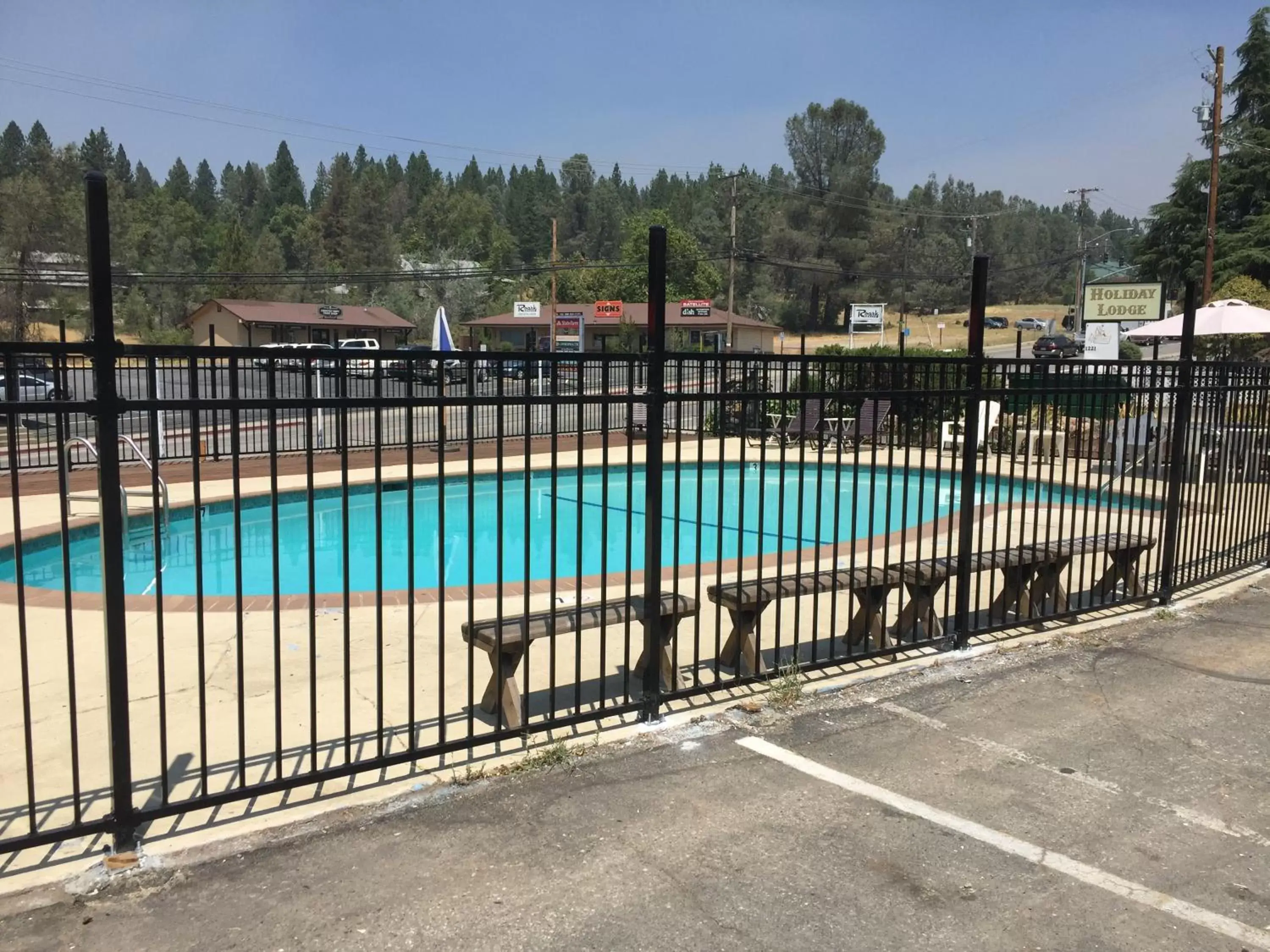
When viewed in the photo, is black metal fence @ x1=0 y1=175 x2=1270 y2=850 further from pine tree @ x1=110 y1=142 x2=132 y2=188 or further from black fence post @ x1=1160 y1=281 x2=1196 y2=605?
pine tree @ x1=110 y1=142 x2=132 y2=188

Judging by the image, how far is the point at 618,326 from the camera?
62.9 meters

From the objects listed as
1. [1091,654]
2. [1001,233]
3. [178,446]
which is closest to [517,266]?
[1001,233]

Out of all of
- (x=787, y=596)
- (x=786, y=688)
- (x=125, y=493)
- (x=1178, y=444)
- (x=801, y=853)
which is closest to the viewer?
(x=801, y=853)

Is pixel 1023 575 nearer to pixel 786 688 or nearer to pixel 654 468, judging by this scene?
pixel 786 688

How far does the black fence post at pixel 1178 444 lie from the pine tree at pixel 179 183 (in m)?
122

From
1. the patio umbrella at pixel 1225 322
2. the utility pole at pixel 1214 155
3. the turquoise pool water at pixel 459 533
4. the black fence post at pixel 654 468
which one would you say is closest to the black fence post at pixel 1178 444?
the turquoise pool water at pixel 459 533

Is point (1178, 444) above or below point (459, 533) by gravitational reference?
above

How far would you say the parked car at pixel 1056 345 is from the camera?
4794 cm

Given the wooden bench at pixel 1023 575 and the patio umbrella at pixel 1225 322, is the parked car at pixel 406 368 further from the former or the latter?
the patio umbrella at pixel 1225 322

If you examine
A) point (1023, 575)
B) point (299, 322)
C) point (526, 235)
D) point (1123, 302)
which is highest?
point (526, 235)

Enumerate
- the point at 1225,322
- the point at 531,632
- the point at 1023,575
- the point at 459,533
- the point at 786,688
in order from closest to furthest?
1. the point at 531,632
2. the point at 786,688
3. the point at 1023,575
4. the point at 1225,322
5. the point at 459,533

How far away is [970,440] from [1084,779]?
217 centimetres

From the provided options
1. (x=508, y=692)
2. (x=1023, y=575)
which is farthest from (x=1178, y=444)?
(x=508, y=692)

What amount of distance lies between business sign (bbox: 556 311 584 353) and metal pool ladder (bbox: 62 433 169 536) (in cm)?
3768
